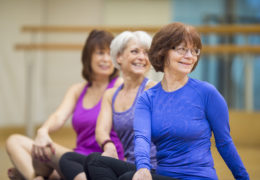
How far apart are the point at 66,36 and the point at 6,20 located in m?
0.65

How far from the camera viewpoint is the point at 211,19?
564 cm

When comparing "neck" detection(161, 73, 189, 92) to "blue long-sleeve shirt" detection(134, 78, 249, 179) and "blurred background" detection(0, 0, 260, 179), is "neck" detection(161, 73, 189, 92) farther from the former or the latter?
"blurred background" detection(0, 0, 260, 179)

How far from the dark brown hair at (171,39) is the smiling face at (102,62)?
29.4 inches

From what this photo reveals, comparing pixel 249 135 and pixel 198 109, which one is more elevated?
pixel 198 109

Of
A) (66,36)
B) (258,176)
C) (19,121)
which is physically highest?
(66,36)

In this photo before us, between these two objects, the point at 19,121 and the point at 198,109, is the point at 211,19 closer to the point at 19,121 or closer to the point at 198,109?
the point at 19,121

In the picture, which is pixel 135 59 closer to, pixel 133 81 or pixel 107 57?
pixel 133 81

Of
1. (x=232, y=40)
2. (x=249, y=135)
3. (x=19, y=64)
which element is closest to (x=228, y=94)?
(x=249, y=135)

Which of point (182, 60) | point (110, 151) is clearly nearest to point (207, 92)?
point (182, 60)

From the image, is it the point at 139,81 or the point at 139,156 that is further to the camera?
the point at 139,81

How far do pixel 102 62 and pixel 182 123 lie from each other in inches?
37.4

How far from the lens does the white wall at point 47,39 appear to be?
530 cm

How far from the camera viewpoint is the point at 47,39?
546 centimetres

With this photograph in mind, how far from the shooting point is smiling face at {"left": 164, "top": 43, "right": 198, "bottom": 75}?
1.57 metres
